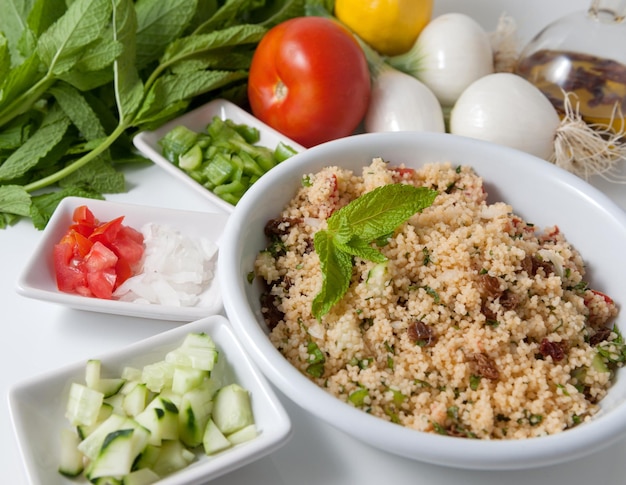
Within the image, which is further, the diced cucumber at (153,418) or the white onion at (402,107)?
the white onion at (402,107)

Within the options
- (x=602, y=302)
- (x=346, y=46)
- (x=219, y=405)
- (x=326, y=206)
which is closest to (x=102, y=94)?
(x=346, y=46)

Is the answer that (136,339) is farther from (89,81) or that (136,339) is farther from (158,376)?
(89,81)

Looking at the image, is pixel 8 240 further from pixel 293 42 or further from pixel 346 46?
pixel 346 46

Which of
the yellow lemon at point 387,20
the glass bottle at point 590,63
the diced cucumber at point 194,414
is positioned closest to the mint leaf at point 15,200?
the diced cucumber at point 194,414

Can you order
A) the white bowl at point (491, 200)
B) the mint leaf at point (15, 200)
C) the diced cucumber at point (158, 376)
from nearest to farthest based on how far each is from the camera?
the white bowl at point (491, 200)
the diced cucumber at point (158, 376)
the mint leaf at point (15, 200)

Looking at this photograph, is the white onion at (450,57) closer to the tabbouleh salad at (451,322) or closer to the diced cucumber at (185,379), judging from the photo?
the tabbouleh salad at (451,322)

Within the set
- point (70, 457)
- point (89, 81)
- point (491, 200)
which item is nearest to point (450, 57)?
point (491, 200)
